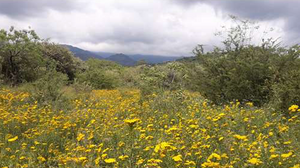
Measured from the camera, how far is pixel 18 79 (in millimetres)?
15156

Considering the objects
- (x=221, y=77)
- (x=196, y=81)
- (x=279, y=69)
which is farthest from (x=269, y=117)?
(x=196, y=81)

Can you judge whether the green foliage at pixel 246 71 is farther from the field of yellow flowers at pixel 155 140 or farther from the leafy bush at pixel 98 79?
the leafy bush at pixel 98 79

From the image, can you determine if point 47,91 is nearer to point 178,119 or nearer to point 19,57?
point 178,119

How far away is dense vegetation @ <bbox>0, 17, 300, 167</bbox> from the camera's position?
317cm

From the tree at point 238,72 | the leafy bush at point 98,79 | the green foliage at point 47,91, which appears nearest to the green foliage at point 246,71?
the tree at point 238,72

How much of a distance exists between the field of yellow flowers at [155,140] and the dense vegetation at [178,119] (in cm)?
2

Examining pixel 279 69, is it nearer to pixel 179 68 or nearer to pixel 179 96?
pixel 179 96

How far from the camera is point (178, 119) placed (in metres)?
5.53

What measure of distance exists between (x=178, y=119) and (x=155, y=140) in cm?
157

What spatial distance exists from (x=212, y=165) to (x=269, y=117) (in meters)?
3.31

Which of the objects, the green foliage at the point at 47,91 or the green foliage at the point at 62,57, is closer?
the green foliage at the point at 47,91

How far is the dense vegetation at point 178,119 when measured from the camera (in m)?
3.17

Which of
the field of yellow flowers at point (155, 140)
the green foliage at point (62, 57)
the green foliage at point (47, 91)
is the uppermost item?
the green foliage at point (62, 57)

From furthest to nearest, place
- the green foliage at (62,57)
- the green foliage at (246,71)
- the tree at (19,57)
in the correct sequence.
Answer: the green foliage at (62,57) → the tree at (19,57) → the green foliage at (246,71)
